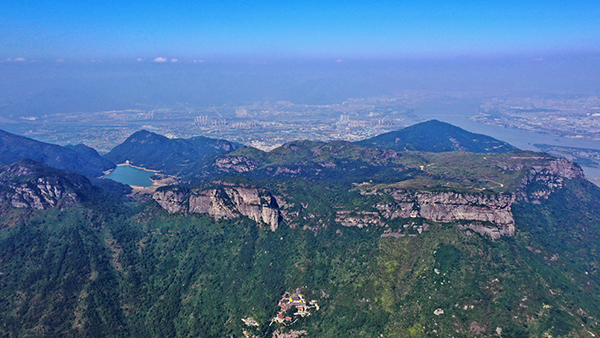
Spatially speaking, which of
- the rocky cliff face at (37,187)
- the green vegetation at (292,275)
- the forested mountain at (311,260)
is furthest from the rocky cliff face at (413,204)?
the rocky cliff face at (37,187)

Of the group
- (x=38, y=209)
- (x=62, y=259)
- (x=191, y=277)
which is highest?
(x=38, y=209)

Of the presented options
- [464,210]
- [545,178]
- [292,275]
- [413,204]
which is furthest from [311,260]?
[545,178]

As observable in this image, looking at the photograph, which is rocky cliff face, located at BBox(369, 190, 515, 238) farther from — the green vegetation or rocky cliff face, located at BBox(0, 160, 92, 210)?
rocky cliff face, located at BBox(0, 160, 92, 210)

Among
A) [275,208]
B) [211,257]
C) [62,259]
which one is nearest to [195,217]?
[211,257]

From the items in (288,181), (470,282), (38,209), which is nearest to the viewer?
(470,282)

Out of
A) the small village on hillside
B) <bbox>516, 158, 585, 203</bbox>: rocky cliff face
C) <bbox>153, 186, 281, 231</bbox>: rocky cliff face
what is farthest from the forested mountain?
<bbox>516, 158, 585, 203</bbox>: rocky cliff face

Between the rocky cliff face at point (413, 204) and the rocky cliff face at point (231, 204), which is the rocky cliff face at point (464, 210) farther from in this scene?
the rocky cliff face at point (231, 204)

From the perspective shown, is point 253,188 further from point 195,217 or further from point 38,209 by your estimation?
point 38,209
